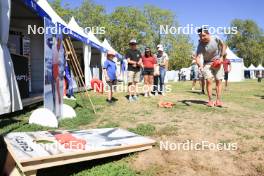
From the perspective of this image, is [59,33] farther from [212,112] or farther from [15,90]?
[212,112]

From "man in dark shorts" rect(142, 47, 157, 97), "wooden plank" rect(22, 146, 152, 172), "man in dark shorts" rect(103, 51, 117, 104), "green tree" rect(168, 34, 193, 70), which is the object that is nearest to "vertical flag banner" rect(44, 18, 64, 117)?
"wooden plank" rect(22, 146, 152, 172)

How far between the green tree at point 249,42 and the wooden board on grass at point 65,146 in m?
89.2

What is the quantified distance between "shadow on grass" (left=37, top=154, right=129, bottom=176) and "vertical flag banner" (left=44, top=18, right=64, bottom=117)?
8.05ft

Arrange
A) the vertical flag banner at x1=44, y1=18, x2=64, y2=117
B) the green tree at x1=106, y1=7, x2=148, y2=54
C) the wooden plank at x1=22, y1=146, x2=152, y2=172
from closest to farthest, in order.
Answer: the wooden plank at x1=22, y1=146, x2=152, y2=172, the vertical flag banner at x1=44, y1=18, x2=64, y2=117, the green tree at x1=106, y1=7, x2=148, y2=54

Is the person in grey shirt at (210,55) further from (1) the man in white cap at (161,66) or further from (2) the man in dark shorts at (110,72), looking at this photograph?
(1) the man in white cap at (161,66)

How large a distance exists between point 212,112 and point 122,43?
173 feet

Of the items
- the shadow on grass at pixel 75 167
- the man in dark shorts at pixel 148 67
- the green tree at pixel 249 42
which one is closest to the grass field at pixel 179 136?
the shadow on grass at pixel 75 167

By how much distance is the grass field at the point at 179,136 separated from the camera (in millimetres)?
4051

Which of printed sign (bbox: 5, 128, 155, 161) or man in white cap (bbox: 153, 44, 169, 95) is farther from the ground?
man in white cap (bbox: 153, 44, 169, 95)

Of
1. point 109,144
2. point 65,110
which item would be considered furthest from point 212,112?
point 109,144

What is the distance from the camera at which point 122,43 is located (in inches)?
2338

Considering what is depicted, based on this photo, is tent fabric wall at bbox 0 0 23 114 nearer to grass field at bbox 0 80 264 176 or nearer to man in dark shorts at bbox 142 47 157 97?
grass field at bbox 0 80 264 176

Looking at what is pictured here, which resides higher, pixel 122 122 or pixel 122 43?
pixel 122 43

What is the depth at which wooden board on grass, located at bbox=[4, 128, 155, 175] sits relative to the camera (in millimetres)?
3609
